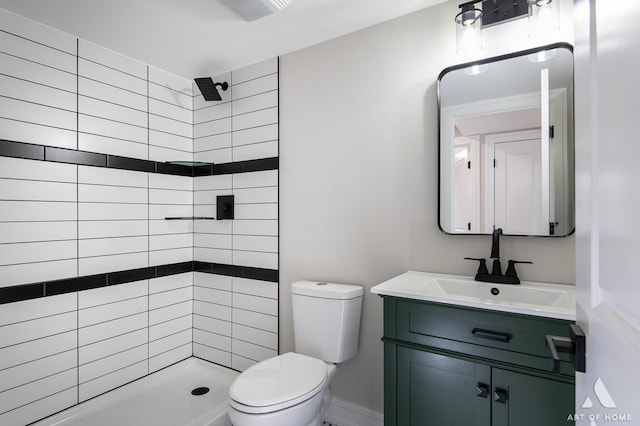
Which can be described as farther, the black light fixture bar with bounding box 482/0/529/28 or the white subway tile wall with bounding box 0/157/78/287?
the white subway tile wall with bounding box 0/157/78/287

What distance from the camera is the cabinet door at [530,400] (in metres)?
1.14

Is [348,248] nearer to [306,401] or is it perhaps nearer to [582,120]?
[306,401]

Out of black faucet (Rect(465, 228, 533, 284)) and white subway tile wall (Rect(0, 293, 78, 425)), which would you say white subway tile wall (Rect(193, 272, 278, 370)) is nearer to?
white subway tile wall (Rect(0, 293, 78, 425))

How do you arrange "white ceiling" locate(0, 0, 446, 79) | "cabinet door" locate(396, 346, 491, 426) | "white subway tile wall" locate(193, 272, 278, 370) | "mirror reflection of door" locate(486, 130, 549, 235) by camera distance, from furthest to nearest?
"white subway tile wall" locate(193, 272, 278, 370) < "white ceiling" locate(0, 0, 446, 79) < "mirror reflection of door" locate(486, 130, 549, 235) < "cabinet door" locate(396, 346, 491, 426)

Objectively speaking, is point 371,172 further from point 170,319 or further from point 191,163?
point 170,319

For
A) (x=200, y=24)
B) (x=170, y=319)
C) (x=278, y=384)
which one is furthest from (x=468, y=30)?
(x=170, y=319)

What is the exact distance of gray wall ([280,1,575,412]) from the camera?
1.77 m

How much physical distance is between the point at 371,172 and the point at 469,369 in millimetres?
1111

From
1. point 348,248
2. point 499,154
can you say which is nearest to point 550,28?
point 499,154

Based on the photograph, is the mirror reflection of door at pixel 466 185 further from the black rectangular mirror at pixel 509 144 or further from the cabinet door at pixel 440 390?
the cabinet door at pixel 440 390

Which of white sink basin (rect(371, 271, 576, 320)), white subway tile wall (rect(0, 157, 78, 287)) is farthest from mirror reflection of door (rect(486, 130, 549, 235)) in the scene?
white subway tile wall (rect(0, 157, 78, 287))

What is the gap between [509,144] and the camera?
5.29 feet

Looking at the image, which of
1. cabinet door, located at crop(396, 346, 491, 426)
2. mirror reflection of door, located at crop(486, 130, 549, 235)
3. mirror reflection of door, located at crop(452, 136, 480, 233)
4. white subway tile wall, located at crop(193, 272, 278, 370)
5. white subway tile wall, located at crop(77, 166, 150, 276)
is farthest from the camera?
white subway tile wall, located at crop(193, 272, 278, 370)

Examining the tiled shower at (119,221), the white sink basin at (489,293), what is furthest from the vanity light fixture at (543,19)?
the tiled shower at (119,221)
